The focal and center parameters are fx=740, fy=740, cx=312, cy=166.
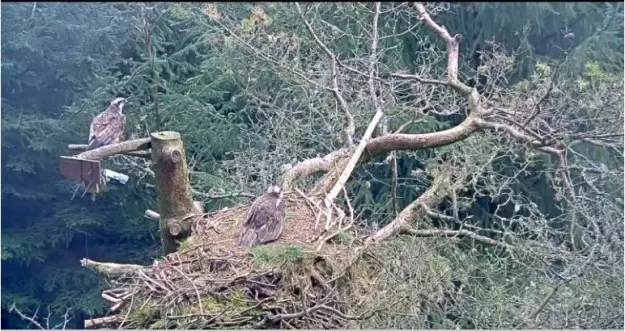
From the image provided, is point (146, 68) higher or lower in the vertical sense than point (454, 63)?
lower

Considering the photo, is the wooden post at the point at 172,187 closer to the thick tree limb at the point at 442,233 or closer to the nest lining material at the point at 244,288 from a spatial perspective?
the nest lining material at the point at 244,288

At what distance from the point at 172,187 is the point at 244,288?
1.00m

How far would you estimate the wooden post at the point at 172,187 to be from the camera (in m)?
3.18

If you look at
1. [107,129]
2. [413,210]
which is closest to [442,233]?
[413,210]

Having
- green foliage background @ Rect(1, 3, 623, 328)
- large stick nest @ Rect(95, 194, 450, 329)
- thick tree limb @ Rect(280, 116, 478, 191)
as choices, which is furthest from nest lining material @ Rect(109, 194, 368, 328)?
green foliage background @ Rect(1, 3, 623, 328)

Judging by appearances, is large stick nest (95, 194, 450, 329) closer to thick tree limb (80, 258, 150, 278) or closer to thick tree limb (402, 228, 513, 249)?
thick tree limb (80, 258, 150, 278)

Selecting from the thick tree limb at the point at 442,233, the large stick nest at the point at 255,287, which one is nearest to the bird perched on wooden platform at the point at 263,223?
the large stick nest at the point at 255,287

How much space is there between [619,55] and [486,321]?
12.4 ft

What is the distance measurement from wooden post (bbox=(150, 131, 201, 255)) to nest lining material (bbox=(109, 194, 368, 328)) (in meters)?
0.52

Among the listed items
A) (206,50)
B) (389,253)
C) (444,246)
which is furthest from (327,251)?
(206,50)

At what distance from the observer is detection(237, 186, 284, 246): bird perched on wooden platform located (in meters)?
2.78

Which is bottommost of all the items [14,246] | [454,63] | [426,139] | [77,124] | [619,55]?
[14,246]

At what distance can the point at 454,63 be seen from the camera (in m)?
4.21

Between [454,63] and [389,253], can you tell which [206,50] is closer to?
[454,63]
